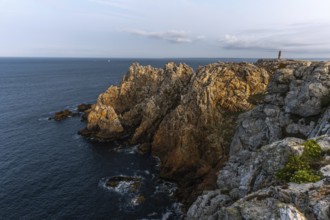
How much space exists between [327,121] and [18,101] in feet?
498

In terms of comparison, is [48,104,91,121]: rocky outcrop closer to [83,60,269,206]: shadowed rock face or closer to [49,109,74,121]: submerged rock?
[49,109,74,121]: submerged rock

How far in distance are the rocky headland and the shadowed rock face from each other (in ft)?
0.87

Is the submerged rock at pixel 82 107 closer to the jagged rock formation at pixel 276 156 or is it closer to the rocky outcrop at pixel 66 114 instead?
the rocky outcrop at pixel 66 114

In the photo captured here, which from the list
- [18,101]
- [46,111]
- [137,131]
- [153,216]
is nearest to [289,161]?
[153,216]

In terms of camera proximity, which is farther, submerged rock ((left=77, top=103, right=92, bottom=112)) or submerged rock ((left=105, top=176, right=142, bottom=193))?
submerged rock ((left=77, top=103, right=92, bottom=112))

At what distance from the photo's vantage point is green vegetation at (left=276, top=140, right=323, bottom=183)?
2303 centimetres

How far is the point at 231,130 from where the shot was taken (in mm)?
68750

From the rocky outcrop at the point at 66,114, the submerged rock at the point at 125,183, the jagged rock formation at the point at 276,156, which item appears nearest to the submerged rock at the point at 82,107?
the rocky outcrop at the point at 66,114

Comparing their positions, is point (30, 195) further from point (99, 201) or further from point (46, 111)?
point (46, 111)

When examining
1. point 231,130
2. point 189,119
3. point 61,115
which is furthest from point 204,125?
point 61,115

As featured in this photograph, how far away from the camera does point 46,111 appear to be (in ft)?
419

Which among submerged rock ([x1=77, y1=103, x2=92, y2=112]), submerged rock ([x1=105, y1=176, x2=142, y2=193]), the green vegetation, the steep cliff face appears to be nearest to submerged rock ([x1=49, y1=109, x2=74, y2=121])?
submerged rock ([x1=77, y1=103, x2=92, y2=112])

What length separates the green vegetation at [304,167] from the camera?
2303 cm

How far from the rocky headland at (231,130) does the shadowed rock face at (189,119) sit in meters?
0.27
